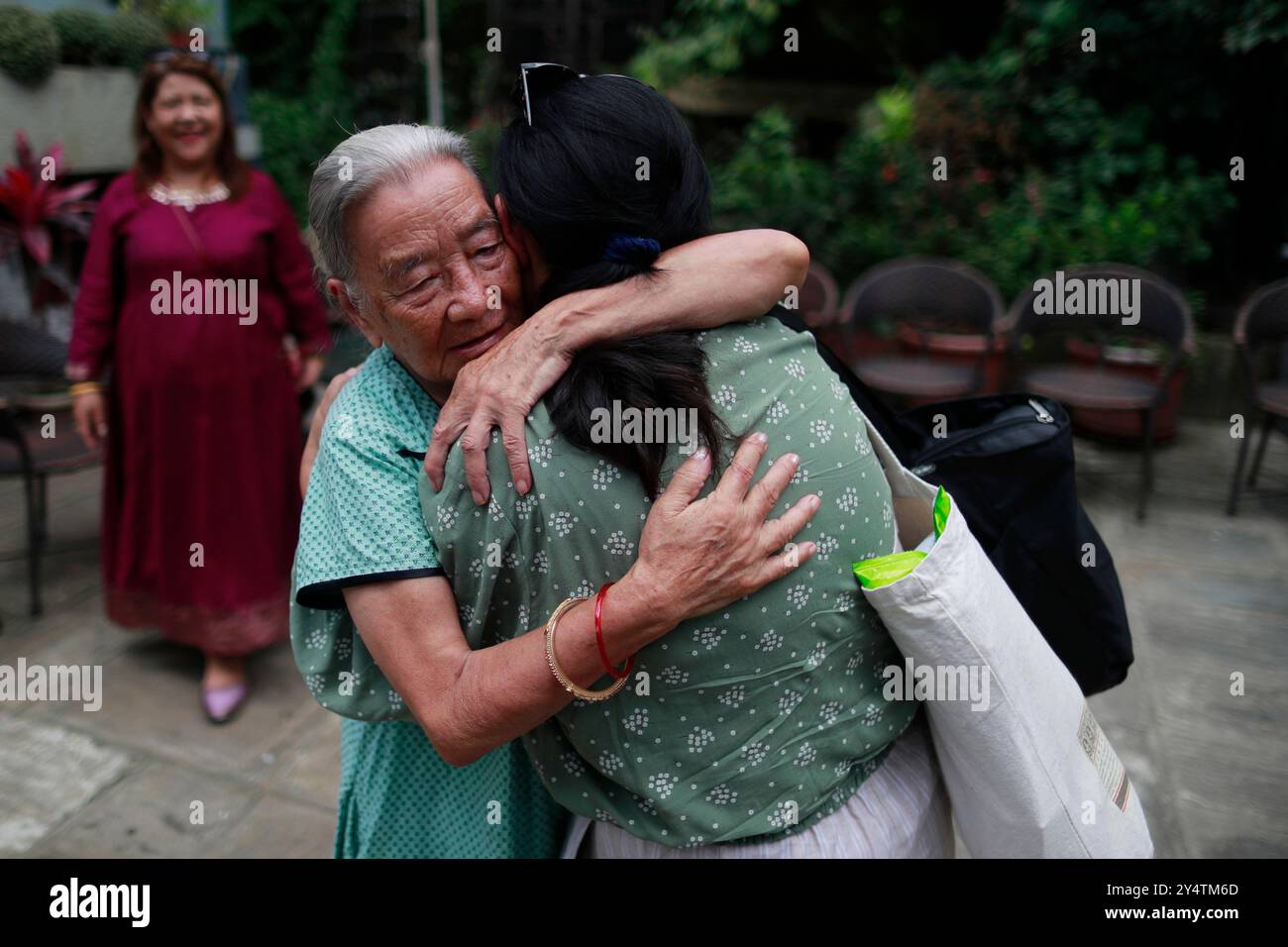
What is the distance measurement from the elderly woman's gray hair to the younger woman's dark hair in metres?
0.14

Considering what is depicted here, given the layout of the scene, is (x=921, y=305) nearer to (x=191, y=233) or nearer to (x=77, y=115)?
(x=191, y=233)

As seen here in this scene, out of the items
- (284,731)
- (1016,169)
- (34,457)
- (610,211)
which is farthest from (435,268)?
(1016,169)

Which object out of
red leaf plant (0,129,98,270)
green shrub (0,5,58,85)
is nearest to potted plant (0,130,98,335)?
red leaf plant (0,129,98,270)

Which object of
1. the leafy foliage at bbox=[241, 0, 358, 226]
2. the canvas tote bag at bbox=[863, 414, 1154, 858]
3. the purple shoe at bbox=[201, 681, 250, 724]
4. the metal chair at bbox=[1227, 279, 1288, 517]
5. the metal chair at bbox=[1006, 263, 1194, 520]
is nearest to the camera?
the canvas tote bag at bbox=[863, 414, 1154, 858]

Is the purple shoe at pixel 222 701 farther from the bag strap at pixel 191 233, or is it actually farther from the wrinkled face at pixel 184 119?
the wrinkled face at pixel 184 119

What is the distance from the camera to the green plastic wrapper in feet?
4.13

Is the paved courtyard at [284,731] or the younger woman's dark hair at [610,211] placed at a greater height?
the younger woman's dark hair at [610,211]

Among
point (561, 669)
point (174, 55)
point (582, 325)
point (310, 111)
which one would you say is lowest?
point (561, 669)

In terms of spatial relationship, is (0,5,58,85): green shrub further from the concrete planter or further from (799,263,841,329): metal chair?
(799,263,841,329): metal chair

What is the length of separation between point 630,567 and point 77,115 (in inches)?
243

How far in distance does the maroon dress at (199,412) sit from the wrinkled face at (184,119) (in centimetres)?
17

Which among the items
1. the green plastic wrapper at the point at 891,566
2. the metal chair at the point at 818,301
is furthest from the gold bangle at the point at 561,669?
the metal chair at the point at 818,301

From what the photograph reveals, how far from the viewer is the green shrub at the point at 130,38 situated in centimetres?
618

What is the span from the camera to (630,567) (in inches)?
47.8
